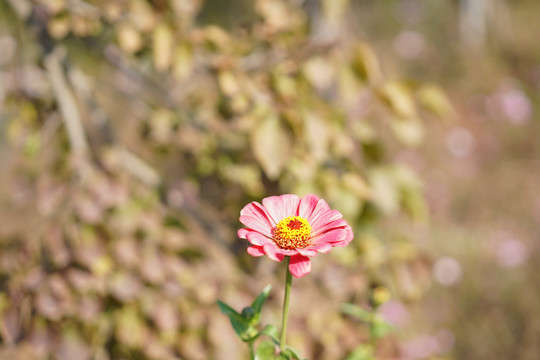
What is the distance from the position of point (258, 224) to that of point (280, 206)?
0.17 feet

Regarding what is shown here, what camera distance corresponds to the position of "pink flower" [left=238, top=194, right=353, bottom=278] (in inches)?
22.5

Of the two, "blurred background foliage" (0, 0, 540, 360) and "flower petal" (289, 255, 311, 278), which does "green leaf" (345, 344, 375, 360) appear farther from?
"flower petal" (289, 255, 311, 278)

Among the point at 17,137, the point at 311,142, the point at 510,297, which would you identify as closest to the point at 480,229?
the point at 510,297

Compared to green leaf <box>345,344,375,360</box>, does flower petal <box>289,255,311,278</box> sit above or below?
below

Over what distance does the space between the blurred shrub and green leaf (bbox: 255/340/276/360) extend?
0.43 metres

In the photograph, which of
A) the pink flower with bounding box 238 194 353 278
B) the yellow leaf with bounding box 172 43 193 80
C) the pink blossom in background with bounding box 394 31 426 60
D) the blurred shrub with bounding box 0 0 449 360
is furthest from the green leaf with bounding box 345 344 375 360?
the pink blossom in background with bounding box 394 31 426 60

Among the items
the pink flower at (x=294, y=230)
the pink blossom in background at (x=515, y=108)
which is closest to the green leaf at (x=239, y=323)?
the pink flower at (x=294, y=230)

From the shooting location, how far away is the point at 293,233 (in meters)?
0.62

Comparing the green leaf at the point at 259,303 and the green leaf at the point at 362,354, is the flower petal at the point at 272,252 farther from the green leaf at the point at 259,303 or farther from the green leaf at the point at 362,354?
→ the green leaf at the point at 362,354

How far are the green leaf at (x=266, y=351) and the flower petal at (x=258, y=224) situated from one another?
0.15m

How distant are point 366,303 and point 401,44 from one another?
4.31 metres

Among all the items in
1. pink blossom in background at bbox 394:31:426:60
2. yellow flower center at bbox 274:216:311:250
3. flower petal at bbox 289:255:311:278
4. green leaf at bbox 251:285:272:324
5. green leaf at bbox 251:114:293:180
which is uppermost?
pink blossom in background at bbox 394:31:426:60

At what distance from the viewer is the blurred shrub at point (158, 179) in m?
1.07

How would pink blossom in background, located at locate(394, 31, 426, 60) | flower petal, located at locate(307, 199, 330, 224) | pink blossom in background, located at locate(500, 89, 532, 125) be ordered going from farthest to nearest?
pink blossom in background, located at locate(394, 31, 426, 60), pink blossom in background, located at locate(500, 89, 532, 125), flower petal, located at locate(307, 199, 330, 224)
